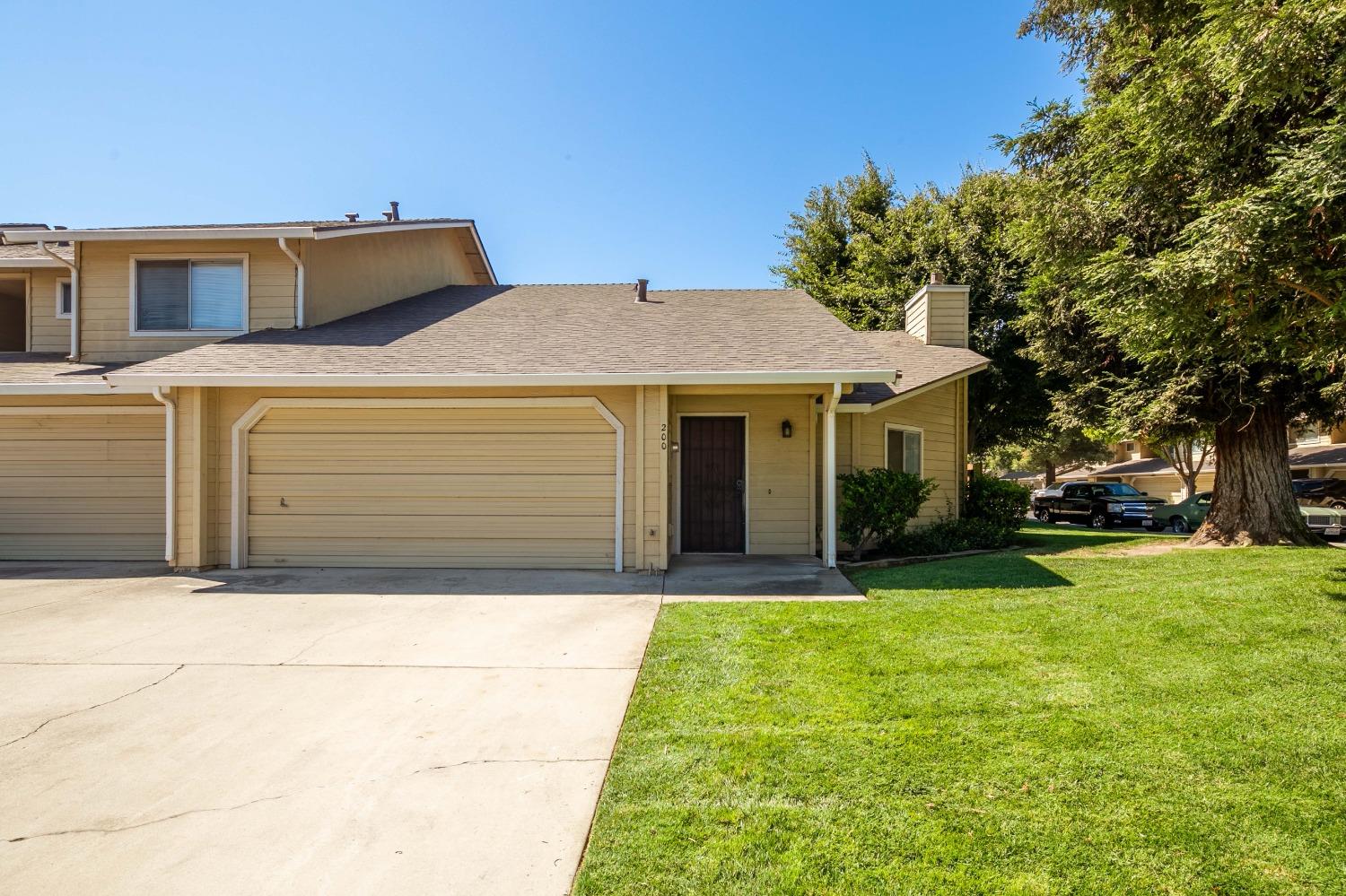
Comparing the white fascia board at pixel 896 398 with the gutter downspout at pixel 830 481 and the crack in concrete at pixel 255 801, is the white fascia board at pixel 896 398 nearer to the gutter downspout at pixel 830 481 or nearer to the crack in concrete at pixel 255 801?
the gutter downspout at pixel 830 481

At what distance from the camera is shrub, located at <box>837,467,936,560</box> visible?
9.07 meters

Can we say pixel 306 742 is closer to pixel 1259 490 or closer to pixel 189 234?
pixel 189 234

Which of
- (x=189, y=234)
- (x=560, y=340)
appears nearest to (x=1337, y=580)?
(x=560, y=340)

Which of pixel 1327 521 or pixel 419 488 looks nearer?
pixel 419 488

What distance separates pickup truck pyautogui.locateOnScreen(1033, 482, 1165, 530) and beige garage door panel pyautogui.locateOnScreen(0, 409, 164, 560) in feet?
80.6

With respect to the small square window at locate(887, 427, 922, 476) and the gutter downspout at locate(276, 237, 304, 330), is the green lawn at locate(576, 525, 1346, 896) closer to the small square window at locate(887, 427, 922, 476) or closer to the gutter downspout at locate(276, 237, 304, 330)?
the small square window at locate(887, 427, 922, 476)

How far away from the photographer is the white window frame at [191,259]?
9.96m

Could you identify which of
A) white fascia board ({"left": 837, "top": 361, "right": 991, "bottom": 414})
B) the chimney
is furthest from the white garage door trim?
the chimney

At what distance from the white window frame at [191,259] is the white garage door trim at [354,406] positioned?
7.53 feet

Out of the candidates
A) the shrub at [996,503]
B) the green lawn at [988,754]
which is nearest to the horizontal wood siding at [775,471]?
the green lawn at [988,754]

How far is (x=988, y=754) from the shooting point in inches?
126

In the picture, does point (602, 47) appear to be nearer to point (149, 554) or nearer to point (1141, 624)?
point (149, 554)

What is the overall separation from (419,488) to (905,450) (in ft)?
25.6

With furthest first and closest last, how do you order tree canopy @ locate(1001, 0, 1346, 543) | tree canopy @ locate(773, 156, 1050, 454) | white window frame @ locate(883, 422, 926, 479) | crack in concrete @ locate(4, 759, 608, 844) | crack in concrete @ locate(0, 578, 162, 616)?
tree canopy @ locate(773, 156, 1050, 454) → white window frame @ locate(883, 422, 926, 479) → crack in concrete @ locate(0, 578, 162, 616) → tree canopy @ locate(1001, 0, 1346, 543) → crack in concrete @ locate(4, 759, 608, 844)
